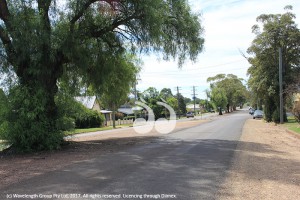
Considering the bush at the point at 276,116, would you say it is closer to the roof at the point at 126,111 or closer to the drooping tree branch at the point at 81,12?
the drooping tree branch at the point at 81,12

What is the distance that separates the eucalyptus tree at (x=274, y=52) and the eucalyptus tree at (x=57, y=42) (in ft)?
76.8

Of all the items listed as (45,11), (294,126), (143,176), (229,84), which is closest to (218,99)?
(229,84)

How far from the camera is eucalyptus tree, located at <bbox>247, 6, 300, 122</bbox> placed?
39.7 meters

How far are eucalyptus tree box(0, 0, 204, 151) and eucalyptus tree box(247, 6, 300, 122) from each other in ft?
76.8

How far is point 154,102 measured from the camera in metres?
81.5

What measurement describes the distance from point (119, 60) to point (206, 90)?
108 meters

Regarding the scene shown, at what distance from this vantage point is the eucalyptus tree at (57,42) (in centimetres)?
1516

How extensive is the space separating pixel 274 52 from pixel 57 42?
31.3m

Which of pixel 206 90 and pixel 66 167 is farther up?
pixel 206 90

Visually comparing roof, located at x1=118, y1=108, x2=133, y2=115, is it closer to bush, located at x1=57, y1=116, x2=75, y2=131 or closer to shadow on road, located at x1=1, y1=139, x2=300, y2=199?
bush, located at x1=57, y1=116, x2=75, y2=131

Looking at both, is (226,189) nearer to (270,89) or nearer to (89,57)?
(89,57)

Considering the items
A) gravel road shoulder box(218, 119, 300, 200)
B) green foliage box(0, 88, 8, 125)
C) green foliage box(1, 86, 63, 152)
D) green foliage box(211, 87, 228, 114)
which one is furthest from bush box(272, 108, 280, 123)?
green foliage box(211, 87, 228, 114)

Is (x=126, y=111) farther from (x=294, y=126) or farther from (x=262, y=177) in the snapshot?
(x=262, y=177)

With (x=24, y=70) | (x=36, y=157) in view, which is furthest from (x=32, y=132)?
(x=24, y=70)
